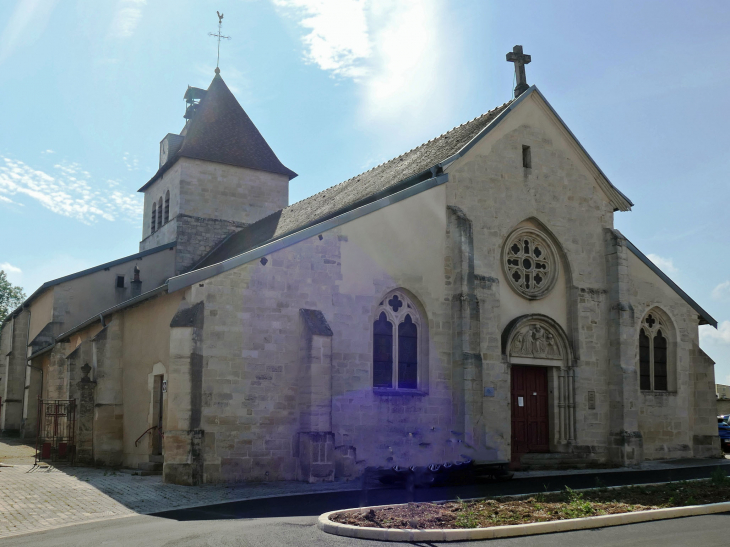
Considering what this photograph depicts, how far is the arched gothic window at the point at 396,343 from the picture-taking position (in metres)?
16.8

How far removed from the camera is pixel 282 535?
854 centimetres

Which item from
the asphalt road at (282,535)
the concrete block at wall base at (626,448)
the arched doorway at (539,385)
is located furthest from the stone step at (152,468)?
the concrete block at wall base at (626,448)

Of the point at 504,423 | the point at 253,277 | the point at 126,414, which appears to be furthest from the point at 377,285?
the point at 126,414

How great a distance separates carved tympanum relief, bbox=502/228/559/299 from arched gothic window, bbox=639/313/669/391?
3.59m

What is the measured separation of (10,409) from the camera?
29500 millimetres

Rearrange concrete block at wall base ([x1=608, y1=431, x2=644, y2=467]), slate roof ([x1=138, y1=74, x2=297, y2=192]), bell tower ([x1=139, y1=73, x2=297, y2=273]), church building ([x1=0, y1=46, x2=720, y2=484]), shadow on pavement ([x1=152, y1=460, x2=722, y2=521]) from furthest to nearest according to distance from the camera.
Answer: slate roof ([x1=138, y1=74, x2=297, y2=192]) < bell tower ([x1=139, y1=73, x2=297, y2=273]) < concrete block at wall base ([x1=608, y1=431, x2=644, y2=467]) < church building ([x1=0, y1=46, x2=720, y2=484]) < shadow on pavement ([x1=152, y1=460, x2=722, y2=521])

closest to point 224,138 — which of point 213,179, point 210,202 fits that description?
point 213,179

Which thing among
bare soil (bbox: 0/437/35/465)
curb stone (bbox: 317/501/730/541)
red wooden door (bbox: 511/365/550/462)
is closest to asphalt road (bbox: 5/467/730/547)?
curb stone (bbox: 317/501/730/541)

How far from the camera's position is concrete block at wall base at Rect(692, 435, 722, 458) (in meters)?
21.1

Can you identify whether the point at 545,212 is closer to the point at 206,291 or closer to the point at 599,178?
the point at 599,178

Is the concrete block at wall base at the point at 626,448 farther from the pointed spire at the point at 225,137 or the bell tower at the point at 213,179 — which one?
the pointed spire at the point at 225,137

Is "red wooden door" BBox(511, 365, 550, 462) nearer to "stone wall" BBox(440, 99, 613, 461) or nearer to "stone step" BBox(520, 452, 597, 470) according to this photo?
"stone step" BBox(520, 452, 597, 470)

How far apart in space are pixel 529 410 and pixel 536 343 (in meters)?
1.75

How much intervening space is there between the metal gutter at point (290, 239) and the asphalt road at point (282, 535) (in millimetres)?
5527
